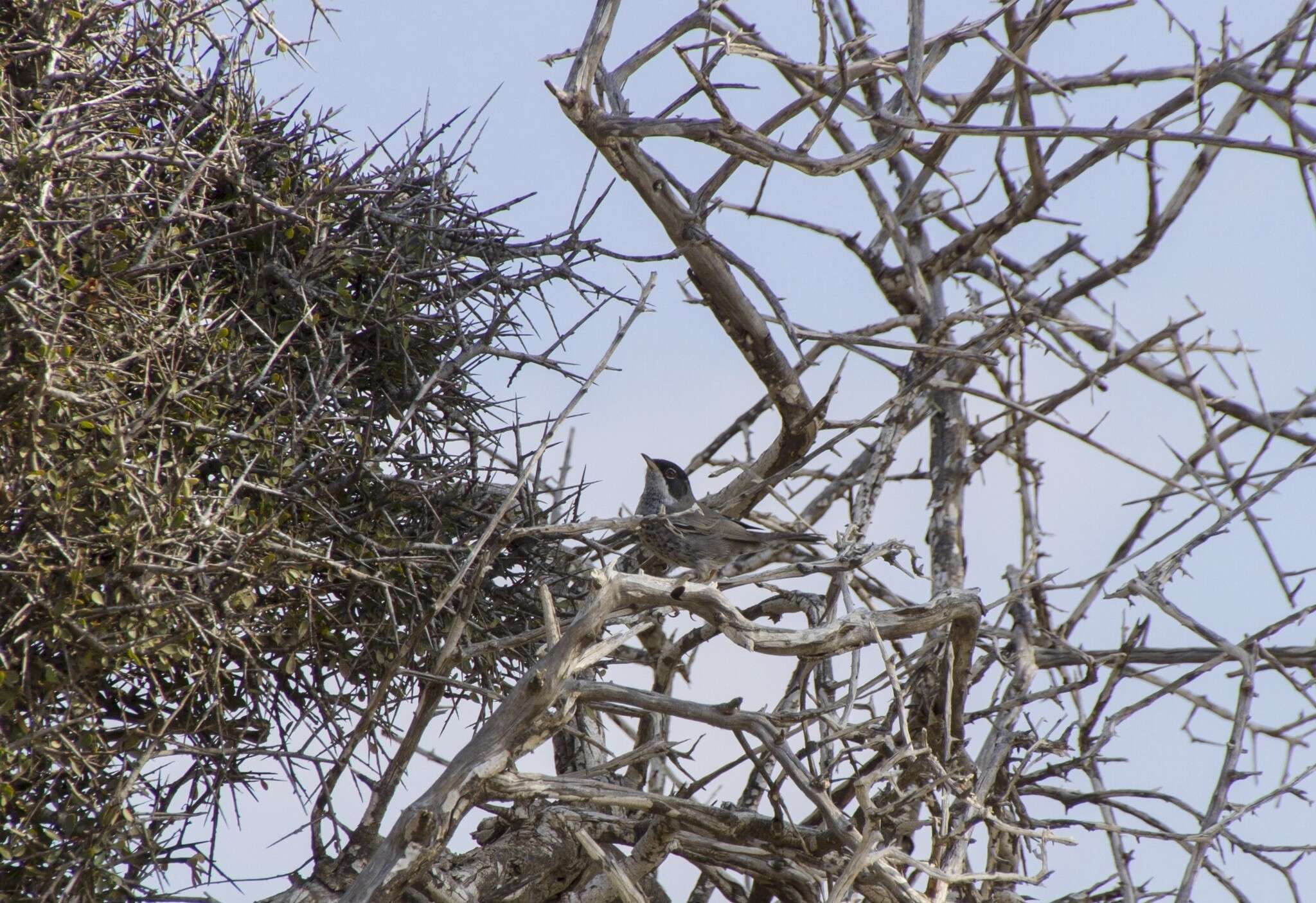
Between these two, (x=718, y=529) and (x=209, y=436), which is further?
(x=718, y=529)

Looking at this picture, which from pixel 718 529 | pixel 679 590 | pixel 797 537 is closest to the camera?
pixel 679 590

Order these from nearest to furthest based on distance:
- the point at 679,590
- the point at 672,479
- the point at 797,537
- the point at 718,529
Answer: the point at 679,590 < the point at 797,537 < the point at 718,529 < the point at 672,479

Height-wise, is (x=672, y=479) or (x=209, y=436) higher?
(x=672, y=479)

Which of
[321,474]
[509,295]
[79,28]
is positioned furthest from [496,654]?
[79,28]

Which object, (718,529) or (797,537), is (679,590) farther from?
(718,529)

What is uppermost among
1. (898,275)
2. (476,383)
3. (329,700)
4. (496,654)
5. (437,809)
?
(898,275)

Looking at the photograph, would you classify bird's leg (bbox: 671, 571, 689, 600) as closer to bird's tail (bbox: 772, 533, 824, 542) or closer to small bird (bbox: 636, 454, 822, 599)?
bird's tail (bbox: 772, 533, 824, 542)

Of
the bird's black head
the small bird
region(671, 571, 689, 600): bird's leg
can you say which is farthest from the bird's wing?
region(671, 571, 689, 600): bird's leg

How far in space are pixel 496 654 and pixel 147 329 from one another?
119cm

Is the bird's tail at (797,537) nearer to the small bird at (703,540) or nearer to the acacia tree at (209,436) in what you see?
the small bird at (703,540)

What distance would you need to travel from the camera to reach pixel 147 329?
2.88 m

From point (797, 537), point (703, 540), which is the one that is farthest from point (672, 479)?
point (797, 537)

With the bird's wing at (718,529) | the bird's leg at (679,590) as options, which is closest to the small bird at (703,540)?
the bird's wing at (718,529)

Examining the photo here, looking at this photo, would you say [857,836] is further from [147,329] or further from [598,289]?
[147,329]
